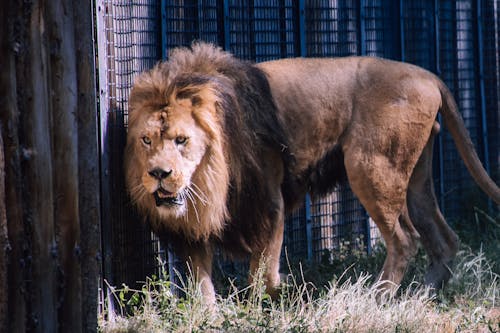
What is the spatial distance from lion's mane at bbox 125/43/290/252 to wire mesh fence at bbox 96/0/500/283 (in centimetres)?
25

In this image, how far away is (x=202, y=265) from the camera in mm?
5832

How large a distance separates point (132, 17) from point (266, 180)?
1327mm

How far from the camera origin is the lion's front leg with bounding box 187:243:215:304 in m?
5.78

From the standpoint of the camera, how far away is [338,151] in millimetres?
6453

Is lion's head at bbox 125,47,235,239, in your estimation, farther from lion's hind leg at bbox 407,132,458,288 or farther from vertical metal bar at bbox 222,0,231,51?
lion's hind leg at bbox 407,132,458,288

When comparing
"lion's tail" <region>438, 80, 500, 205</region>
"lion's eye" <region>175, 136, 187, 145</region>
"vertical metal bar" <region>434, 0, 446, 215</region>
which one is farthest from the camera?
"vertical metal bar" <region>434, 0, 446, 215</region>

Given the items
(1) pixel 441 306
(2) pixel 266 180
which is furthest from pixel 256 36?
(1) pixel 441 306

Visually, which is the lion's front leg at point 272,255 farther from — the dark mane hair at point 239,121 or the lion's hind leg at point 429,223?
the lion's hind leg at point 429,223

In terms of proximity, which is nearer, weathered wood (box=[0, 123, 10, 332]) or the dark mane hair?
weathered wood (box=[0, 123, 10, 332])

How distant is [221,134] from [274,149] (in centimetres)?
50

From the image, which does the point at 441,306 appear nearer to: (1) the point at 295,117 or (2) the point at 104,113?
(1) the point at 295,117

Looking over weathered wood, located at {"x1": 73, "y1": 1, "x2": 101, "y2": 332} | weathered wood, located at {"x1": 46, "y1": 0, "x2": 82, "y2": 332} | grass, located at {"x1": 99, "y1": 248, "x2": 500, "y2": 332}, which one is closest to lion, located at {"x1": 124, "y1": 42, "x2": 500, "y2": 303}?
grass, located at {"x1": 99, "y1": 248, "x2": 500, "y2": 332}

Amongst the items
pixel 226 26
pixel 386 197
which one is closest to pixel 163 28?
pixel 226 26

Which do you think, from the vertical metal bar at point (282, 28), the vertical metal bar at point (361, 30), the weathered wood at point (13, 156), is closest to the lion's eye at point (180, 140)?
the weathered wood at point (13, 156)
